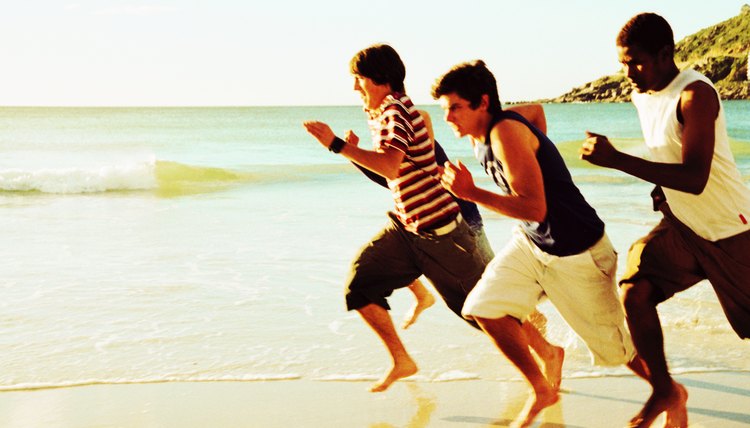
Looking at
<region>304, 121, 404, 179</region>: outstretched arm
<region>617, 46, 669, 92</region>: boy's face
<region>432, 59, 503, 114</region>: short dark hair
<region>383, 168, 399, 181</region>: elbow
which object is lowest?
<region>383, 168, 399, 181</region>: elbow

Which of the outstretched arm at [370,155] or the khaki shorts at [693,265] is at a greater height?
the outstretched arm at [370,155]

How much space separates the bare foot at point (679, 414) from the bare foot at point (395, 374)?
130 centimetres

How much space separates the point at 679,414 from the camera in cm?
383

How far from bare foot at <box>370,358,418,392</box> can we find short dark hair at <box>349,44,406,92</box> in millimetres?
1348

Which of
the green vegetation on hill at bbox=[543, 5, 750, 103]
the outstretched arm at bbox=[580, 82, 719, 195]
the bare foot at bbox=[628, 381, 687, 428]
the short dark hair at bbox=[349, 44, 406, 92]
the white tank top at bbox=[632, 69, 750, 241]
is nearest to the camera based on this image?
the outstretched arm at bbox=[580, 82, 719, 195]

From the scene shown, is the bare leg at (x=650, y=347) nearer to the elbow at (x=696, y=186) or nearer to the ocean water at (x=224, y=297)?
the elbow at (x=696, y=186)

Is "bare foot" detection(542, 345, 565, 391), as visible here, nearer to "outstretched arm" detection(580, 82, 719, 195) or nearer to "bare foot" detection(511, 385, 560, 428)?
"bare foot" detection(511, 385, 560, 428)

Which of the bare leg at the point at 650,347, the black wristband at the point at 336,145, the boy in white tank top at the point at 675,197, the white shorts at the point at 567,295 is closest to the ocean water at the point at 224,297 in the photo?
the white shorts at the point at 567,295

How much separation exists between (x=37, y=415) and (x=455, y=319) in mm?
2743

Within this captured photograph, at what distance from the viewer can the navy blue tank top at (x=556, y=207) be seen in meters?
3.76

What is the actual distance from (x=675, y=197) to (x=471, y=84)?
0.91 meters

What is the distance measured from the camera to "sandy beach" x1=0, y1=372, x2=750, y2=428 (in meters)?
4.28

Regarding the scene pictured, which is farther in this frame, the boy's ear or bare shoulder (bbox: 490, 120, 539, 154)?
the boy's ear

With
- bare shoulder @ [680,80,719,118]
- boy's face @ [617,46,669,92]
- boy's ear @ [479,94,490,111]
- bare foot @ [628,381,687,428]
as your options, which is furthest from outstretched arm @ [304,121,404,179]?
bare foot @ [628,381,687,428]
